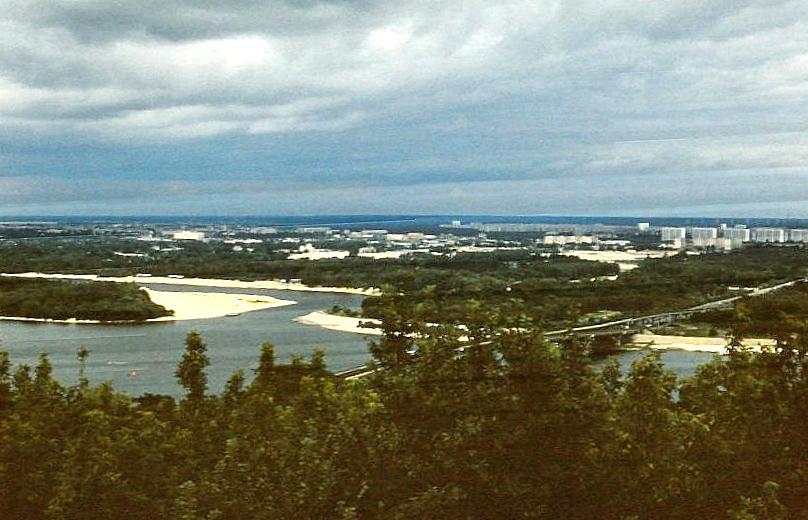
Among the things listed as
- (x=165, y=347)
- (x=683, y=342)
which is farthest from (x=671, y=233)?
(x=165, y=347)

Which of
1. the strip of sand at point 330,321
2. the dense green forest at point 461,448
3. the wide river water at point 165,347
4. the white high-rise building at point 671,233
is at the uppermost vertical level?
the white high-rise building at point 671,233

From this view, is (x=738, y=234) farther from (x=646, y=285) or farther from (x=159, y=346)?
(x=159, y=346)

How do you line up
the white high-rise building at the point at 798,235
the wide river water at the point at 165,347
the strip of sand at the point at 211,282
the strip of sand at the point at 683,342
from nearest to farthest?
the strip of sand at the point at 683,342 → the wide river water at the point at 165,347 → the strip of sand at the point at 211,282 → the white high-rise building at the point at 798,235

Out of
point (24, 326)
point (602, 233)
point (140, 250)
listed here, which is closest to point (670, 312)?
point (24, 326)

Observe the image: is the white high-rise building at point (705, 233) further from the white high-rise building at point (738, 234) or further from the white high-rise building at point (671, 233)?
the white high-rise building at point (671, 233)

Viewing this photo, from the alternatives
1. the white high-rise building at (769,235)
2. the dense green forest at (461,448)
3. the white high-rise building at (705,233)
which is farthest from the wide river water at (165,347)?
the white high-rise building at (705,233)

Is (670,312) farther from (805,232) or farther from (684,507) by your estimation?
(805,232)
